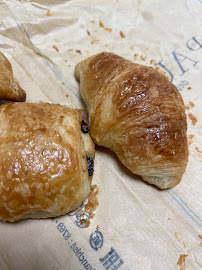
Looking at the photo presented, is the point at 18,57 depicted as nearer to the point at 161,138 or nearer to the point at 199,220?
the point at 161,138

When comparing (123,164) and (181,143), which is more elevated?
(181,143)

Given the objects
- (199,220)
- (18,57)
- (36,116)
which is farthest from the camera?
(18,57)

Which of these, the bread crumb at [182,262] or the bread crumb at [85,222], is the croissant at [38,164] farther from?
the bread crumb at [182,262]

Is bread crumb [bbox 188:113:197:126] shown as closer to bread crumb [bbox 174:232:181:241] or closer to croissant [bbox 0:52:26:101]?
bread crumb [bbox 174:232:181:241]

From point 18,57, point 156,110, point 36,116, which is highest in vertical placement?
point 156,110

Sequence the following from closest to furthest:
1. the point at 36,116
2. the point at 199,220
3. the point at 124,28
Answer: the point at 36,116 → the point at 199,220 → the point at 124,28

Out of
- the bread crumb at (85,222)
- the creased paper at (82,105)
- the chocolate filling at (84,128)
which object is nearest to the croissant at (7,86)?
the creased paper at (82,105)

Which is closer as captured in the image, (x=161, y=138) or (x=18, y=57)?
(x=161, y=138)

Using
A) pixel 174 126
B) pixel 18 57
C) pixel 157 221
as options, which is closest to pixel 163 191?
pixel 157 221
